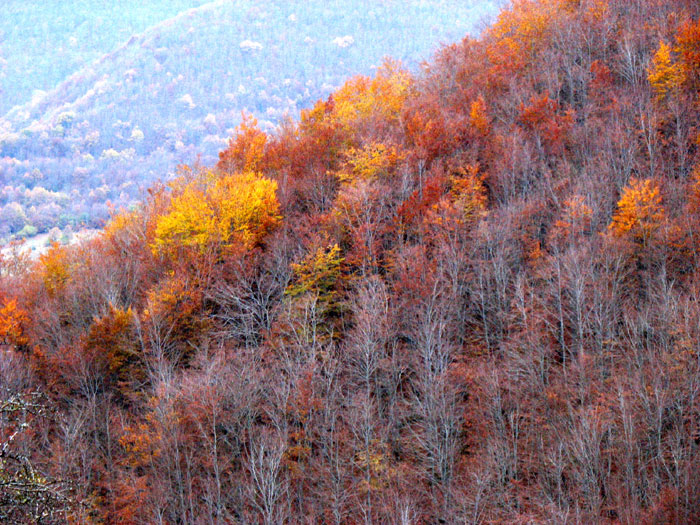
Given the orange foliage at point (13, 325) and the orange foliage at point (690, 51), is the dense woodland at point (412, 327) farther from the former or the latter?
the orange foliage at point (13, 325)

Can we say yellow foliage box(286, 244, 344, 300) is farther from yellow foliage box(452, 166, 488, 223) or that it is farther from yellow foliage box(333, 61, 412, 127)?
yellow foliage box(333, 61, 412, 127)

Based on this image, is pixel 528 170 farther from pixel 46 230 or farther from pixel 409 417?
pixel 46 230

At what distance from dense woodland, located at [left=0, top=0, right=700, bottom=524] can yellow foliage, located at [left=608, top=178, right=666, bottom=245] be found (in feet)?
0.59

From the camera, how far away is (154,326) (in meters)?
32.5

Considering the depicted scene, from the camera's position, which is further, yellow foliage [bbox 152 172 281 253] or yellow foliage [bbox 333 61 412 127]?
yellow foliage [bbox 333 61 412 127]

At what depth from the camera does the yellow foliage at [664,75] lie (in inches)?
1535

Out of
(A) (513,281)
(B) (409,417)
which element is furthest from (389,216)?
(B) (409,417)

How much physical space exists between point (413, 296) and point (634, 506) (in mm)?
16139

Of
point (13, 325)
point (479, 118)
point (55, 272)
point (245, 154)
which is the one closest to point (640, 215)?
point (479, 118)

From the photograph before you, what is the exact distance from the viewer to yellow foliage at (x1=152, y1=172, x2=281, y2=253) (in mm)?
37031

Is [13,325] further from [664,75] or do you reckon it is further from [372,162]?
[664,75]

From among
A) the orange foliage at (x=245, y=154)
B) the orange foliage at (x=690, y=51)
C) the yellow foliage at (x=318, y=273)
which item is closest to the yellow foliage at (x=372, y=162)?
the yellow foliage at (x=318, y=273)

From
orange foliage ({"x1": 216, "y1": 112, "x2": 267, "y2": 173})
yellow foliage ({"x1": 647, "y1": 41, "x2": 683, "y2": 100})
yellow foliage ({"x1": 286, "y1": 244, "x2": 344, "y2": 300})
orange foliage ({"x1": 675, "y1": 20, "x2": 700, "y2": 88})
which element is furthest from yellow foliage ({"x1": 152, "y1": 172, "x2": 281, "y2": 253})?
orange foliage ({"x1": 675, "y1": 20, "x2": 700, "y2": 88})

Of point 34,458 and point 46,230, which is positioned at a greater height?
point 46,230
